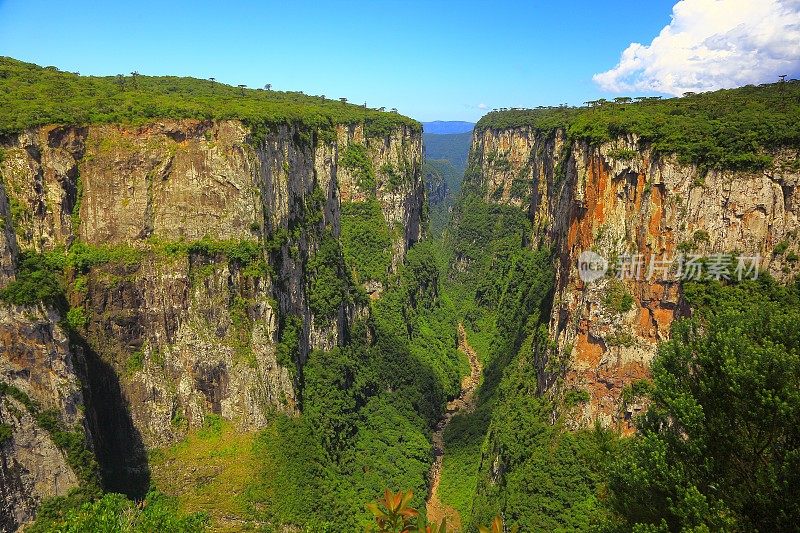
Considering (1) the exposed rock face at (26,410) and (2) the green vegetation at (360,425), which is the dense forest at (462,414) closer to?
(2) the green vegetation at (360,425)

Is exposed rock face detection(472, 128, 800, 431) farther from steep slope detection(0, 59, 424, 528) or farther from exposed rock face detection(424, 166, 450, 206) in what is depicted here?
exposed rock face detection(424, 166, 450, 206)

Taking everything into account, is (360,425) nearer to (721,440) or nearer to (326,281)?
(326,281)

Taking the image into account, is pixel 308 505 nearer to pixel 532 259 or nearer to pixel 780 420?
pixel 780 420

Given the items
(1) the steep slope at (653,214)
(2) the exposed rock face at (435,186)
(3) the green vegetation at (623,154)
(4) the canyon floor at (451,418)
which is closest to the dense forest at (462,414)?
(1) the steep slope at (653,214)

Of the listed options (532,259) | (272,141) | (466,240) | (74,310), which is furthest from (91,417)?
(466,240)

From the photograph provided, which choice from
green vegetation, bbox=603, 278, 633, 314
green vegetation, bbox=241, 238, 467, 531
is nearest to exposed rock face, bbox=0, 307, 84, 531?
green vegetation, bbox=241, 238, 467, 531
